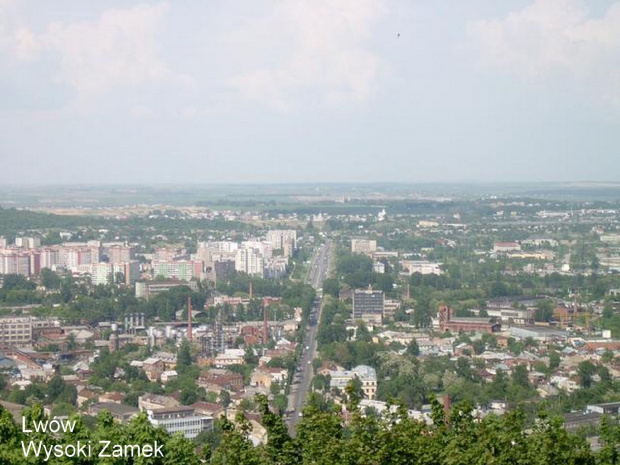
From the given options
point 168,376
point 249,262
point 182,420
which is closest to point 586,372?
point 168,376

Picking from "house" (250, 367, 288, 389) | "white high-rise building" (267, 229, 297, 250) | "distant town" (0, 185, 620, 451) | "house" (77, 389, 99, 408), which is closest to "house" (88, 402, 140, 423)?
"distant town" (0, 185, 620, 451)

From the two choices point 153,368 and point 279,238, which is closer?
point 153,368

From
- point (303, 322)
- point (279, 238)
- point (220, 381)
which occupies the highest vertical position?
point (279, 238)

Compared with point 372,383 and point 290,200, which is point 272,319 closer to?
point 372,383

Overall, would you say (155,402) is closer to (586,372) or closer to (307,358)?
(307,358)

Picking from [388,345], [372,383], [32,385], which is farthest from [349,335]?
[32,385]

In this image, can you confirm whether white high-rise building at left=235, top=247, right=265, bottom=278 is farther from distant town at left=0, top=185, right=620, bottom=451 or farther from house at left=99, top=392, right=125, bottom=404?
house at left=99, top=392, right=125, bottom=404

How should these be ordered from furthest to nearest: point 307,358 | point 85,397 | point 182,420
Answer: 1. point 307,358
2. point 85,397
3. point 182,420

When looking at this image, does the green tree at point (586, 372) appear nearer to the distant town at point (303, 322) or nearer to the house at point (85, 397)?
the distant town at point (303, 322)

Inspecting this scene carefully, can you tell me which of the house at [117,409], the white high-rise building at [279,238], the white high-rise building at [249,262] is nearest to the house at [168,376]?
the house at [117,409]
